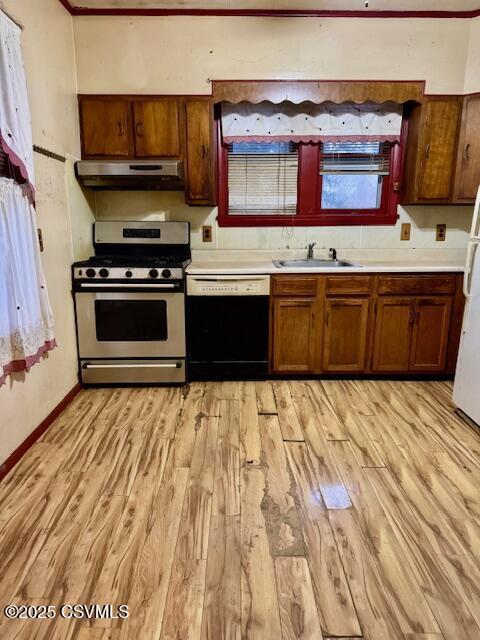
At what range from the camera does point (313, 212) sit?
11.8 feet

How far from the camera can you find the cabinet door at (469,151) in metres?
3.13

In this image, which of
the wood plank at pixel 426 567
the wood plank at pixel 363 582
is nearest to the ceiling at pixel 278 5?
the wood plank at pixel 426 567

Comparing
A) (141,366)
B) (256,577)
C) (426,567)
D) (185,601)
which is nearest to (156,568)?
(185,601)

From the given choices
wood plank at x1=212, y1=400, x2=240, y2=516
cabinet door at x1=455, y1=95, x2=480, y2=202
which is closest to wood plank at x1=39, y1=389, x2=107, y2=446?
wood plank at x1=212, y1=400, x2=240, y2=516

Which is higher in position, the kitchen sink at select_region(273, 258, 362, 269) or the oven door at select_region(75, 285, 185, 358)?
the kitchen sink at select_region(273, 258, 362, 269)

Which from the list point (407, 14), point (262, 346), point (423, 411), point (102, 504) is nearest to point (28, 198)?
point (102, 504)

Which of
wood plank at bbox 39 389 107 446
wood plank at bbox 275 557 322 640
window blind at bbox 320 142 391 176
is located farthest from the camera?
window blind at bbox 320 142 391 176

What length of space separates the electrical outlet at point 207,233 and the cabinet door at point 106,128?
83cm

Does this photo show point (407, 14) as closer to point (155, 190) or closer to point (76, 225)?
point (155, 190)

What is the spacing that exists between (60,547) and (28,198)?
1.74 metres

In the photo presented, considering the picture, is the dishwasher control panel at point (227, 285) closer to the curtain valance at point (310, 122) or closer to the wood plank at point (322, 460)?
the wood plank at point (322, 460)

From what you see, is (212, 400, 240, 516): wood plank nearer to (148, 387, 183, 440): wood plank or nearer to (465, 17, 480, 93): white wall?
(148, 387, 183, 440): wood plank

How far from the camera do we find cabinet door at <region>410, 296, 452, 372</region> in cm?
316

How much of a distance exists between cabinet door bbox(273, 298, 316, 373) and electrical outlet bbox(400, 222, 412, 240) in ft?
3.79
